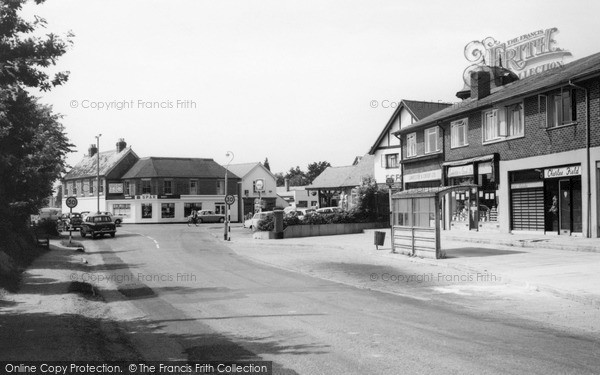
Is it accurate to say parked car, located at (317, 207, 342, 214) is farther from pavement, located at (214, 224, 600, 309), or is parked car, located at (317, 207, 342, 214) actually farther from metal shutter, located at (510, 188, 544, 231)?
metal shutter, located at (510, 188, 544, 231)

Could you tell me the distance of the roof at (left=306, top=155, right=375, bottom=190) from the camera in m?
67.6

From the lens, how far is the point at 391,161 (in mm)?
50312

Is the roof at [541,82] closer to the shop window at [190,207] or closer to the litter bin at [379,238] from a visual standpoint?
the litter bin at [379,238]

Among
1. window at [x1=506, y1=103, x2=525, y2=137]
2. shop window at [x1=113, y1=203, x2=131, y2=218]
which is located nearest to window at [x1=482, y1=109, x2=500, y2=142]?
window at [x1=506, y1=103, x2=525, y2=137]

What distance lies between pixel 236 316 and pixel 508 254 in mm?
13300

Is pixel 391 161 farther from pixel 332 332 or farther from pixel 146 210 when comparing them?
pixel 332 332

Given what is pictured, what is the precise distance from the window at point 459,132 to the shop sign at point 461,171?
140 centimetres

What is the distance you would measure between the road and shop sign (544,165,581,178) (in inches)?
545

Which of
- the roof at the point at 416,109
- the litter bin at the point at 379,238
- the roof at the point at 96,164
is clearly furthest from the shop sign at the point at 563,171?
the roof at the point at 96,164

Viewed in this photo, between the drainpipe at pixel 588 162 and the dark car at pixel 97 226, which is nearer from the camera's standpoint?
the drainpipe at pixel 588 162

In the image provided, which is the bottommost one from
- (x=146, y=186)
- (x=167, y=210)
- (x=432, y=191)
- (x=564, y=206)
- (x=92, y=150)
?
(x=167, y=210)

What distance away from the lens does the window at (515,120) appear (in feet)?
90.2

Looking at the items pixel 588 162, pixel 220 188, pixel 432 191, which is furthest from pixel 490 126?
pixel 220 188

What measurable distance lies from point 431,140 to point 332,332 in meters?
29.3
